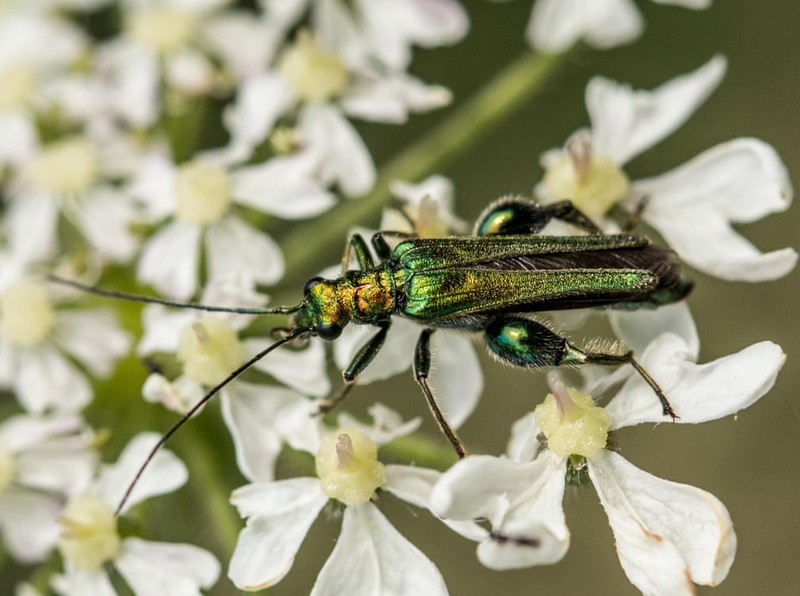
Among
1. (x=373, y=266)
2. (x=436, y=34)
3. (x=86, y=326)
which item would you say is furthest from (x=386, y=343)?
(x=436, y=34)

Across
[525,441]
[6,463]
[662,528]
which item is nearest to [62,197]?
[6,463]

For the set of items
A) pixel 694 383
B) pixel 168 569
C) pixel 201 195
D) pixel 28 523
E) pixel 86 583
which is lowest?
pixel 28 523

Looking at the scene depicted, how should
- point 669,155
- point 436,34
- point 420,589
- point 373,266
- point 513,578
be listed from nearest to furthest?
point 420,589, point 373,266, point 436,34, point 513,578, point 669,155

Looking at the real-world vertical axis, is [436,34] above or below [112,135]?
above

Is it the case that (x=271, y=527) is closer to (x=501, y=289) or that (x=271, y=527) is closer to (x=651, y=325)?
(x=501, y=289)

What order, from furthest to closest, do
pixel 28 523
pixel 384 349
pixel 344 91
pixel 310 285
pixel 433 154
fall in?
pixel 344 91, pixel 433 154, pixel 28 523, pixel 384 349, pixel 310 285

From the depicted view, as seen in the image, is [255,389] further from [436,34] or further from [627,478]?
[436,34]
